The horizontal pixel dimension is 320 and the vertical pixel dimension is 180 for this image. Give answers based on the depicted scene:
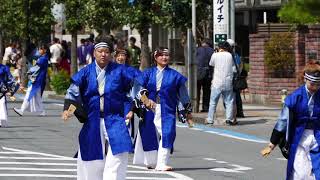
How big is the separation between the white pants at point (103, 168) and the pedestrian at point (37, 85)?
1423cm

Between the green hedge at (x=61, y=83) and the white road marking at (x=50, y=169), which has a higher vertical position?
the white road marking at (x=50, y=169)

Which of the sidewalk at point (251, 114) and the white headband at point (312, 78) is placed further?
the sidewalk at point (251, 114)

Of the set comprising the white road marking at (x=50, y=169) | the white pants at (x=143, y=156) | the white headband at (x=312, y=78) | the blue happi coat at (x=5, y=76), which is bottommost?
the white road marking at (x=50, y=169)

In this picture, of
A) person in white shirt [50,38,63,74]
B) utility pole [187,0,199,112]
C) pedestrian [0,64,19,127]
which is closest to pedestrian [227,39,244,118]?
utility pole [187,0,199,112]

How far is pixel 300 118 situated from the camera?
936cm

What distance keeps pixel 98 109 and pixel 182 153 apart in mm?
6065

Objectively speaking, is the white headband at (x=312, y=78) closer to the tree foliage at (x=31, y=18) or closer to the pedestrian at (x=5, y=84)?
the pedestrian at (x=5, y=84)

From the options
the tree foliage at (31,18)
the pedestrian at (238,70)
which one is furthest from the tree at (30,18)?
the pedestrian at (238,70)

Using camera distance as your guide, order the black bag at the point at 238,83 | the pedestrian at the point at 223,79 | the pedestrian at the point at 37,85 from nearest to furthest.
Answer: the pedestrian at the point at 223,79, the black bag at the point at 238,83, the pedestrian at the point at 37,85

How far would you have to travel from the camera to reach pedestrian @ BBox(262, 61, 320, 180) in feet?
30.3

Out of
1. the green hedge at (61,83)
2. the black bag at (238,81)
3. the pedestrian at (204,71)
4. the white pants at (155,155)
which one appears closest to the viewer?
the white pants at (155,155)

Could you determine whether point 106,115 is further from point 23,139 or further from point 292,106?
point 23,139

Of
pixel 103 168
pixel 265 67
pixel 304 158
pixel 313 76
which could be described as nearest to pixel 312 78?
pixel 313 76

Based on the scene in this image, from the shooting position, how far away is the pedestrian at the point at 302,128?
924 cm
